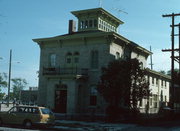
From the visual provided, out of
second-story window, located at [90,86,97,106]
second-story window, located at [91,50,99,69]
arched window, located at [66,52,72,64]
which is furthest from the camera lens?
arched window, located at [66,52,72,64]

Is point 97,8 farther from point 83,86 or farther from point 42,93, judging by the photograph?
point 42,93

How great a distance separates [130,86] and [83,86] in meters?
6.56

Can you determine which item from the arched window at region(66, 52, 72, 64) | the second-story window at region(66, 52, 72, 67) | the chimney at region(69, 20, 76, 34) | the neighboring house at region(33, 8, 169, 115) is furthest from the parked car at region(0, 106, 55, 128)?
the chimney at region(69, 20, 76, 34)

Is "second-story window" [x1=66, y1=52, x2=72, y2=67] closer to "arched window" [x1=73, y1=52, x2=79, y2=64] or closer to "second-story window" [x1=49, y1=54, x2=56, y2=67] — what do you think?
"arched window" [x1=73, y1=52, x2=79, y2=64]

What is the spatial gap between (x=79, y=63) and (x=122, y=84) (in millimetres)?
7836

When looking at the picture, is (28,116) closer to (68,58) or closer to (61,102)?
(61,102)

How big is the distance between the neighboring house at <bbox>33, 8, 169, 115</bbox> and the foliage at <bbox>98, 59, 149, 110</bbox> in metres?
3.27

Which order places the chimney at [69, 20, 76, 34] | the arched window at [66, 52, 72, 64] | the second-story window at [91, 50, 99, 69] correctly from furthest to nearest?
the chimney at [69, 20, 76, 34]
the arched window at [66, 52, 72, 64]
the second-story window at [91, 50, 99, 69]

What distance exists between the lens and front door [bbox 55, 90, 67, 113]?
30578 millimetres

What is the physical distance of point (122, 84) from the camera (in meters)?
25.3

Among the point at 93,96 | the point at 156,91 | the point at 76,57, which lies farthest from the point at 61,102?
the point at 156,91

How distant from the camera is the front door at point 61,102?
30578mm

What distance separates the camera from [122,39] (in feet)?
102

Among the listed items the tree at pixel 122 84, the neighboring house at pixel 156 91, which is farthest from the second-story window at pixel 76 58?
the neighboring house at pixel 156 91
